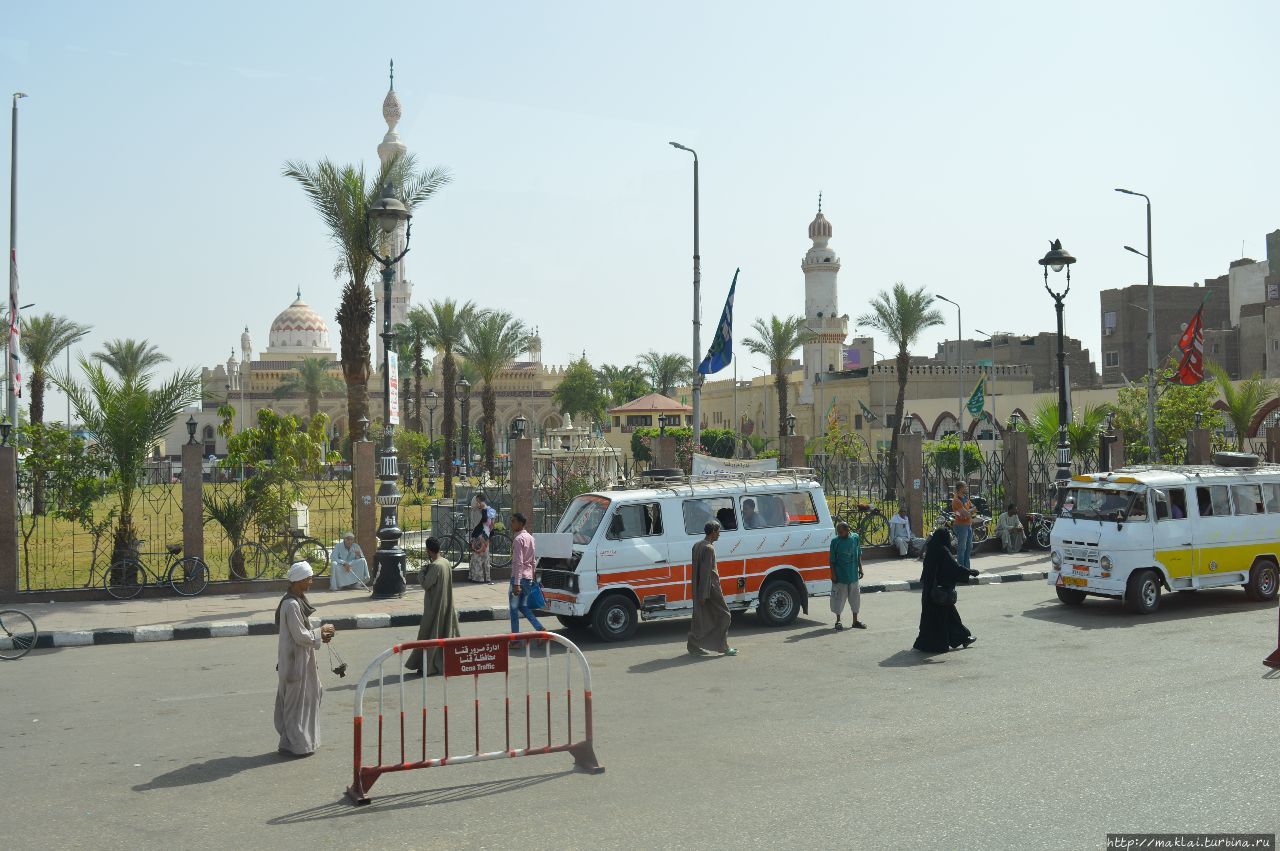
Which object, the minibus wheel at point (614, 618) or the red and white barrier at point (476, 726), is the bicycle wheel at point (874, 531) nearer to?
the minibus wheel at point (614, 618)

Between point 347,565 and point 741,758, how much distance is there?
1142 centimetres

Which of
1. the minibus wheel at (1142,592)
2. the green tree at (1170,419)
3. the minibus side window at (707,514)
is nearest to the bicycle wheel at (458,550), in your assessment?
the minibus side window at (707,514)

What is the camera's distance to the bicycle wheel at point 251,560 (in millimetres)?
18578

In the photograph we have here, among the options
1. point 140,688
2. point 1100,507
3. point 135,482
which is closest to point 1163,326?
point 1100,507

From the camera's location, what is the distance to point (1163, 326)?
70.8m

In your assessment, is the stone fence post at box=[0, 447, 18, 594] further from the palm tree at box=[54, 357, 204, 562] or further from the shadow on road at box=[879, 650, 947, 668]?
the shadow on road at box=[879, 650, 947, 668]

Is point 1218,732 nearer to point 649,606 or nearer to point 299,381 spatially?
point 649,606

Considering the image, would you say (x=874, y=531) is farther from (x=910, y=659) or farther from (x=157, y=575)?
(x=157, y=575)

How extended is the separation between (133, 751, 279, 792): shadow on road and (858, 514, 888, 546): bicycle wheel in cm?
1494

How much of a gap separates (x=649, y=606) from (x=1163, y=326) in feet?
216

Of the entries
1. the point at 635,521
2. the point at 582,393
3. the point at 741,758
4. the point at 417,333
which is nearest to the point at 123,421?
the point at 635,521

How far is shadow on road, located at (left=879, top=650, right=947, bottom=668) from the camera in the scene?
1171cm

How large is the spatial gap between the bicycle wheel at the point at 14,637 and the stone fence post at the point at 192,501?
4.56m

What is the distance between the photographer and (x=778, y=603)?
14344 millimetres
